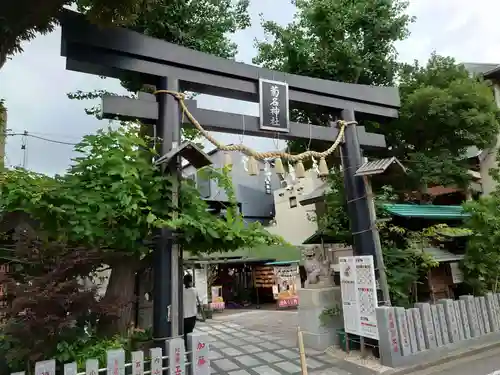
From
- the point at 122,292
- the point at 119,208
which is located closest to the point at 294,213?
the point at 122,292

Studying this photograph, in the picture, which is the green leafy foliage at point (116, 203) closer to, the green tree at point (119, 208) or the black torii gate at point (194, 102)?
the green tree at point (119, 208)

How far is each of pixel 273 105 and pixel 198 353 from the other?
16.2 ft

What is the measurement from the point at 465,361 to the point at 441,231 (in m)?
2.74

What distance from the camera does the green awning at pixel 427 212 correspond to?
9.59m

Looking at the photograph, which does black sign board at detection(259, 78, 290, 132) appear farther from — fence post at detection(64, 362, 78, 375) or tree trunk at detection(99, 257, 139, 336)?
fence post at detection(64, 362, 78, 375)

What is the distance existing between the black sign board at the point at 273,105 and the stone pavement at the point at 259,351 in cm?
486

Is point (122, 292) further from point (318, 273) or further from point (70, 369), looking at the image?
point (318, 273)

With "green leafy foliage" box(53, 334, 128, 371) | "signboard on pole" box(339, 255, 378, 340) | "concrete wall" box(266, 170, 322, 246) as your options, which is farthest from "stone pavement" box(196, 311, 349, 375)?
"concrete wall" box(266, 170, 322, 246)

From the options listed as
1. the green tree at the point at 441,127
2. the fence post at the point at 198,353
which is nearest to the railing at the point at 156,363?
the fence post at the point at 198,353

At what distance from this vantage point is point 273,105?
7.57 meters

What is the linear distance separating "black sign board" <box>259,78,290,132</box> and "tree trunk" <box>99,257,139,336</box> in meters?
3.71

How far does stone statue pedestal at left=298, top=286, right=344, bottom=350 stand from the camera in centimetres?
834

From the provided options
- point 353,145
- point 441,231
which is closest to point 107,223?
point 353,145

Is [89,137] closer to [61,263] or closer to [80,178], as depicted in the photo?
[80,178]
